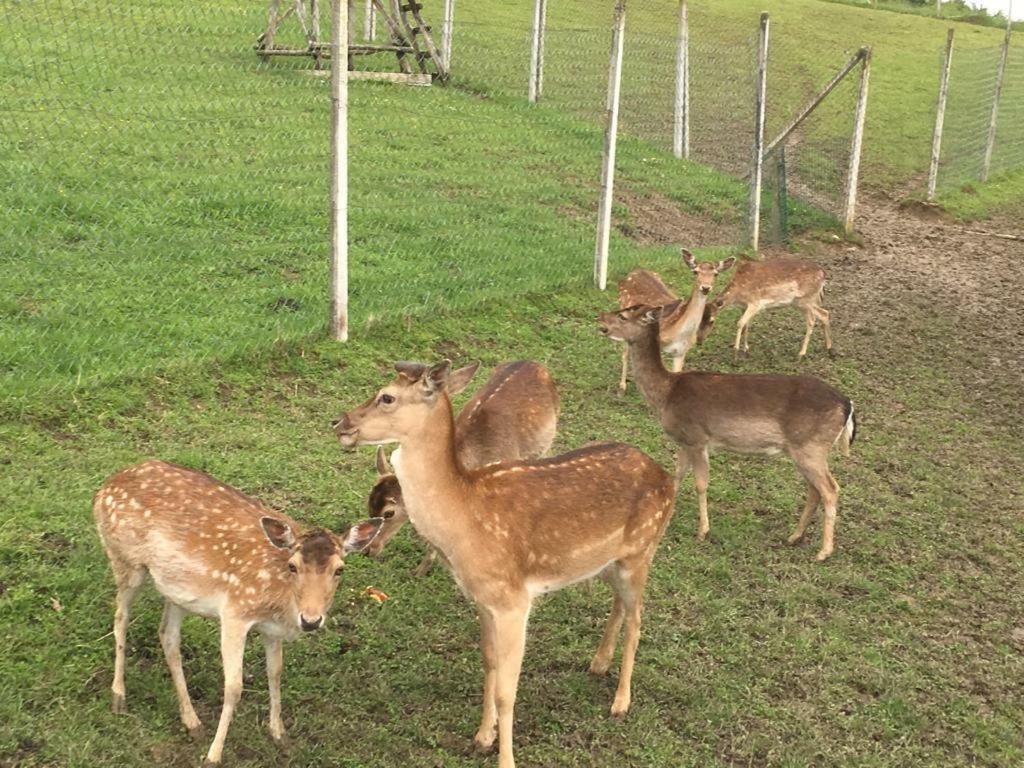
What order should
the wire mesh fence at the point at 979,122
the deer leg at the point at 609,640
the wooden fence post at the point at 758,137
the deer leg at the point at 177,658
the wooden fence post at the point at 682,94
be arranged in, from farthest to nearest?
the wire mesh fence at the point at 979,122 → the wooden fence post at the point at 682,94 → the wooden fence post at the point at 758,137 → the deer leg at the point at 609,640 → the deer leg at the point at 177,658

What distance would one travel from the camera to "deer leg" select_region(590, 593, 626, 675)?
17.2 ft

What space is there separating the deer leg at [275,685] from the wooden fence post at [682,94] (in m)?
13.0

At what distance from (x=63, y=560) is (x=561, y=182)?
9.69 metres

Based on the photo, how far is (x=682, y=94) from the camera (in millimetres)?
16188

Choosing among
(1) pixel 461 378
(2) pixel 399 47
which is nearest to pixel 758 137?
(2) pixel 399 47

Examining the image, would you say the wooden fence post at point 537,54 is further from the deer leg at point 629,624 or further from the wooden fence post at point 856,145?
the deer leg at point 629,624

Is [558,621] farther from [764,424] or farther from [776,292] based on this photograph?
[776,292]

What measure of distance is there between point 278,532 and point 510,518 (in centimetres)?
98

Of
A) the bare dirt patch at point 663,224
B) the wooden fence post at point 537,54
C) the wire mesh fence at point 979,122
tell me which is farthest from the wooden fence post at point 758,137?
the wire mesh fence at point 979,122

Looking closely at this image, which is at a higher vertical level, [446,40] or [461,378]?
[446,40]

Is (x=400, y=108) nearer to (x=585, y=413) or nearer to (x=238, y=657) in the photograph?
(x=585, y=413)

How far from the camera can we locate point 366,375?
821cm

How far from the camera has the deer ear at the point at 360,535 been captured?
14.9 feet

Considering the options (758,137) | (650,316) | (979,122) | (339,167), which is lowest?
(650,316)
